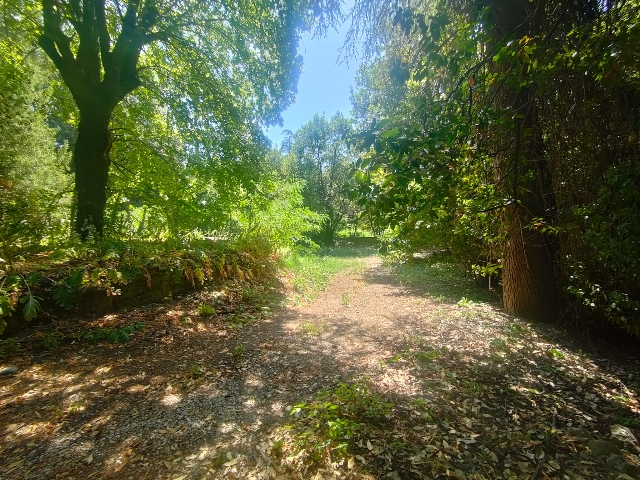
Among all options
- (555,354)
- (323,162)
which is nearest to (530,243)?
(555,354)

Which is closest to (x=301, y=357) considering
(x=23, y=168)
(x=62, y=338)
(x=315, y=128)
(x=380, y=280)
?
(x=62, y=338)

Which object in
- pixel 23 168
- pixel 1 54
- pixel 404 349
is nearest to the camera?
pixel 404 349

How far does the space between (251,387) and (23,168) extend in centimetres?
1550

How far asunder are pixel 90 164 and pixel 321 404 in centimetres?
548

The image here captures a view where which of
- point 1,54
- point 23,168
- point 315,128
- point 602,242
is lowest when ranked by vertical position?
point 602,242

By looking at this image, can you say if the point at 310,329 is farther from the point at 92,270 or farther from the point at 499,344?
the point at 92,270

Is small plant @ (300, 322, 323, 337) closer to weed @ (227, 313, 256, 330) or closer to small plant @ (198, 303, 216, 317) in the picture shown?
weed @ (227, 313, 256, 330)

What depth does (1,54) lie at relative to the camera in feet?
16.7

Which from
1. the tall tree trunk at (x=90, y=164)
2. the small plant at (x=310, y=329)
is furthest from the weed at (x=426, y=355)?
the tall tree trunk at (x=90, y=164)

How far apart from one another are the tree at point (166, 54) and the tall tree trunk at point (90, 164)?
0.05 feet

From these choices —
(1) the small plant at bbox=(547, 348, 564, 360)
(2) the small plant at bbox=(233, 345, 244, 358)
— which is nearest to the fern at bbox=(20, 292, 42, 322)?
(2) the small plant at bbox=(233, 345, 244, 358)

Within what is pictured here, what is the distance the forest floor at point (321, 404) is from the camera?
5.97 feet

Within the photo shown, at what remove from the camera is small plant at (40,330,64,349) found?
315 centimetres

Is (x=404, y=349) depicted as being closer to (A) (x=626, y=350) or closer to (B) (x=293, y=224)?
(A) (x=626, y=350)
